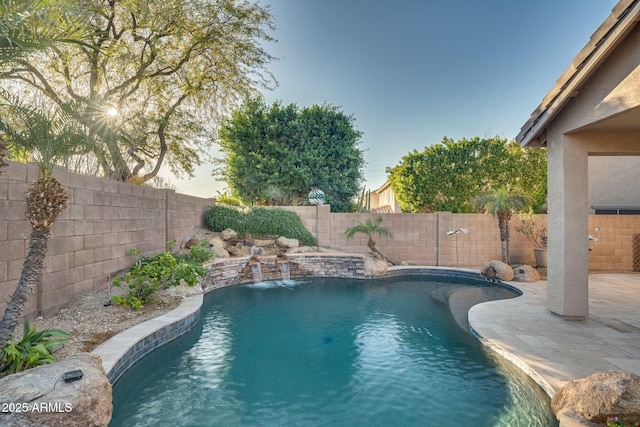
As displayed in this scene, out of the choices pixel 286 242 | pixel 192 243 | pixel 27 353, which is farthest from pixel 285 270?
pixel 27 353

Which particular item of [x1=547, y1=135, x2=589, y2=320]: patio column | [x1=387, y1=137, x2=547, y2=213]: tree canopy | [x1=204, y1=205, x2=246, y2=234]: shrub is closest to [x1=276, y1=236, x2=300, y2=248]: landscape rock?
[x1=204, y1=205, x2=246, y2=234]: shrub

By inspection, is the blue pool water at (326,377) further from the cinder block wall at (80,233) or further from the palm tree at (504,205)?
the palm tree at (504,205)

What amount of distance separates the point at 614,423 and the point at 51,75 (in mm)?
16218

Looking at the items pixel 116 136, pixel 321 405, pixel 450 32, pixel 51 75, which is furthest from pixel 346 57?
pixel 321 405

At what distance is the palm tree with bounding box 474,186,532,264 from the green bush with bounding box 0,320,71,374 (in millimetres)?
11673

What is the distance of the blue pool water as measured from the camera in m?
3.25

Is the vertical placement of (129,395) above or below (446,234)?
below

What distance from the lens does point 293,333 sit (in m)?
5.65

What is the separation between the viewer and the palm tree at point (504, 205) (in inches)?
419

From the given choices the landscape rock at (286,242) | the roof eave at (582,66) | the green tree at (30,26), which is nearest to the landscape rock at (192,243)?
the landscape rock at (286,242)

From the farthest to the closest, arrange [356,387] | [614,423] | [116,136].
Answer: [116,136] < [356,387] < [614,423]

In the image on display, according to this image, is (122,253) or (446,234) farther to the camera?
(446,234)

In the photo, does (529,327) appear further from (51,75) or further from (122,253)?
(51,75)

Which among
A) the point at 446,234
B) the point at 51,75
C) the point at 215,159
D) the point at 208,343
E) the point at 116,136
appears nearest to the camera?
the point at 208,343
